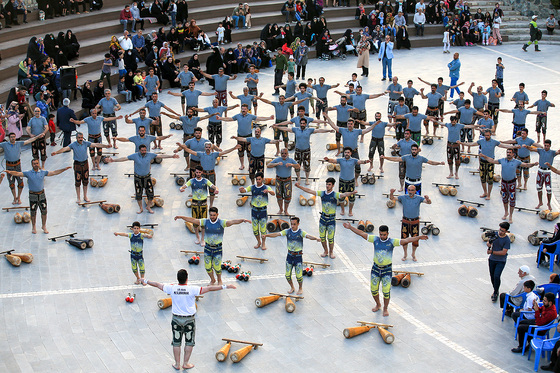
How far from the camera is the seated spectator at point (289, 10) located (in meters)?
43.3

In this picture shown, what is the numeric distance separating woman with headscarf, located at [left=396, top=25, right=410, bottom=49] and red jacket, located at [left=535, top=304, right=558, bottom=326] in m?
30.3

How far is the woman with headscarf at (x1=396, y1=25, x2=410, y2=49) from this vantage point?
1727 inches

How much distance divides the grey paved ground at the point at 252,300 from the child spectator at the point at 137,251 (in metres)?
0.44

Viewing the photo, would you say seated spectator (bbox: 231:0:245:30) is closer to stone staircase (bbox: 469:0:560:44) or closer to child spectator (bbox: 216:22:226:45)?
child spectator (bbox: 216:22:226:45)

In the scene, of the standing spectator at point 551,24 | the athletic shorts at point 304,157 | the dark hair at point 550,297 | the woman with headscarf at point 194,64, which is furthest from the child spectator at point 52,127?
the standing spectator at point 551,24

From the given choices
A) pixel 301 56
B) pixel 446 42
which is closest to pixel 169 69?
pixel 301 56

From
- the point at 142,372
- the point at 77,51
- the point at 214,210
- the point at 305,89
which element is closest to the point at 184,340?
the point at 142,372

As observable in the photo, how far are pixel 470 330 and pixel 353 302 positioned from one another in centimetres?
272

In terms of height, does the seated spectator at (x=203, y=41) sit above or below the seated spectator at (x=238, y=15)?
below

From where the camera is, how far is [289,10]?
43312mm

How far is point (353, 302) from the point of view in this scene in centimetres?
→ 1805

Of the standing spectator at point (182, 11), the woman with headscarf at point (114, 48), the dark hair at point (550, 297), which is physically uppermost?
the standing spectator at point (182, 11)

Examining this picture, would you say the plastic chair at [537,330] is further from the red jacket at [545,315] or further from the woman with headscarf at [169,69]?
the woman with headscarf at [169,69]

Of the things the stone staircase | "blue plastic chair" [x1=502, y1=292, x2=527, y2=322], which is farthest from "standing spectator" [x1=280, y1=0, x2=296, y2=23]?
"blue plastic chair" [x1=502, y1=292, x2=527, y2=322]
